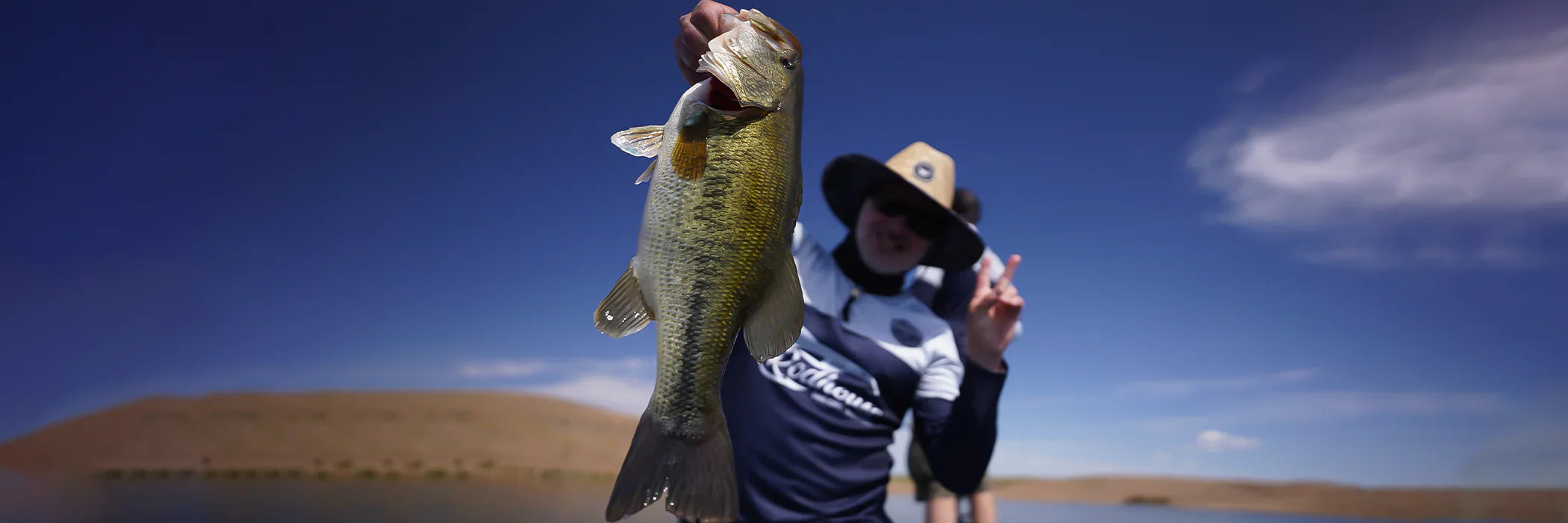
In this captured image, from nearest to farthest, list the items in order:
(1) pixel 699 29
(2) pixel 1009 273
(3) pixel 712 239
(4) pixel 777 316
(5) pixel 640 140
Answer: (3) pixel 712 239 < (4) pixel 777 316 < (5) pixel 640 140 < (1) pixel 699 29 < (2) pixel 1009 273

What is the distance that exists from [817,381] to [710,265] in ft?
6.79

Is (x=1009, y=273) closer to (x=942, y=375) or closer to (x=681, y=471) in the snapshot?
(x=942, y=375)

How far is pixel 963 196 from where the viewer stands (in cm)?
636

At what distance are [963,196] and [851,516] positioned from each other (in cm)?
372

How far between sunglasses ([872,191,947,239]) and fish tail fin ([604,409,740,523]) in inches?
94.5

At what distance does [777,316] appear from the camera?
1.58m

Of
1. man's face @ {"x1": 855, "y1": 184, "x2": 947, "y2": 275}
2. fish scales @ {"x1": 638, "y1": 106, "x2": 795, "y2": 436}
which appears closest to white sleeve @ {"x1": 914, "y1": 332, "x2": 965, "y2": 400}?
man's face @ {"x1": 855, "y1": 184, "x2": 947, "y2": 275}

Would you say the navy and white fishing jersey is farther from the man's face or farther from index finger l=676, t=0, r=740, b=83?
index finger l=676, t=0, r=740, b=83

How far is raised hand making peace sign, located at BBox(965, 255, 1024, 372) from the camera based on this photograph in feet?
10.2

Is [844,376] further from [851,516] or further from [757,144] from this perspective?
[757,144]

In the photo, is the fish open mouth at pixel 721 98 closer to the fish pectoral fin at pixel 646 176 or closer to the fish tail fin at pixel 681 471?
the fish pectoral fin at pixel 646 176

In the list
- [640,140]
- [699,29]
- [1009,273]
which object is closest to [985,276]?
[1009,273]

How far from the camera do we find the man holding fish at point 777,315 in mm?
1493

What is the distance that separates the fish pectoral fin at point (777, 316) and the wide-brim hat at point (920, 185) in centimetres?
230
